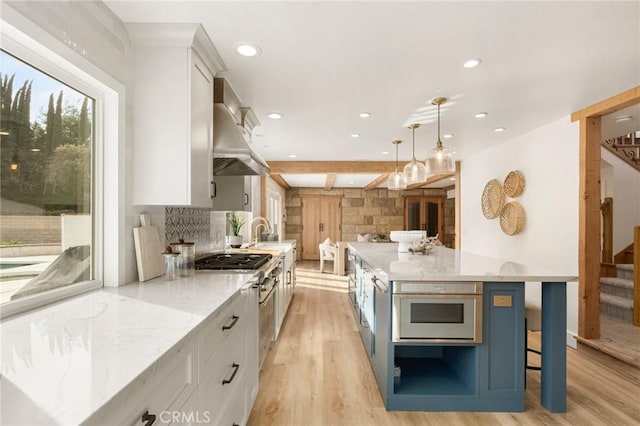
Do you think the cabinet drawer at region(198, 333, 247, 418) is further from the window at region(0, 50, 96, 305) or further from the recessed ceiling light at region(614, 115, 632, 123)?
the recessed ceiling light at region(614, 115, 632, 123)

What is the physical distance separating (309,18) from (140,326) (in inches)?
63.1

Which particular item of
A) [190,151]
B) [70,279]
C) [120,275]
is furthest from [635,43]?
[70,279]

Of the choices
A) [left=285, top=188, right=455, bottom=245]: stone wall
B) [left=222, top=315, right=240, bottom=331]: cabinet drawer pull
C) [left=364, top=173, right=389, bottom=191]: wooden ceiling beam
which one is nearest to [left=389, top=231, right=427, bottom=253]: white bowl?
[left=222, top=315, right=240, bottom=331]: cabinet drawer pull

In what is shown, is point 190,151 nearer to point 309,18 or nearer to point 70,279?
point 70,279

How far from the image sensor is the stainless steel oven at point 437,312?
1.94 m

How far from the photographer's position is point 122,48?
1.66 meters

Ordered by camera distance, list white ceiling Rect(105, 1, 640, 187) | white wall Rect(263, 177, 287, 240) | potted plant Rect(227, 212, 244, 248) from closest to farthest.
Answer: white ceiling Rect(105, 1, 640, 187)
potted plant Rect(227, 212, 244, 248)
white wall Rect(263, 177, 287, 240)

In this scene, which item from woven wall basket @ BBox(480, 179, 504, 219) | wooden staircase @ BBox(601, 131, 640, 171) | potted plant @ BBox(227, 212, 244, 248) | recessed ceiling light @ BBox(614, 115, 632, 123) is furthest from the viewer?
wooden staircase @ BBox(601, 131, 640, 171)

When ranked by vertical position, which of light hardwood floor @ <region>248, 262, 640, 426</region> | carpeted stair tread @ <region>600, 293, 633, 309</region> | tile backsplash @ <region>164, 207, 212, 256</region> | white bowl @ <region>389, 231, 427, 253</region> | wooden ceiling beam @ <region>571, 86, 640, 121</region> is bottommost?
light hardwood floor @ <region>248, 262, 640, 426</region>

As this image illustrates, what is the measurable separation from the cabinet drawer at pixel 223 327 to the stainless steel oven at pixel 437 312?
923 millimetres

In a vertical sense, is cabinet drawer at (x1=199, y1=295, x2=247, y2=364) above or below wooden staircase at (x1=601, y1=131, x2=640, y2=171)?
below

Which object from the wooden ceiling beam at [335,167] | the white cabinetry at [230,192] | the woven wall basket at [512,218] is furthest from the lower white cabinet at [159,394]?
the wooden ceiling beam at [335,167]

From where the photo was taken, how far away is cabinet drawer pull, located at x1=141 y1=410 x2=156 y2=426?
30.6 inches

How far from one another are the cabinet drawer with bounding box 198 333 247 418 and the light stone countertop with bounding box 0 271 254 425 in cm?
22
